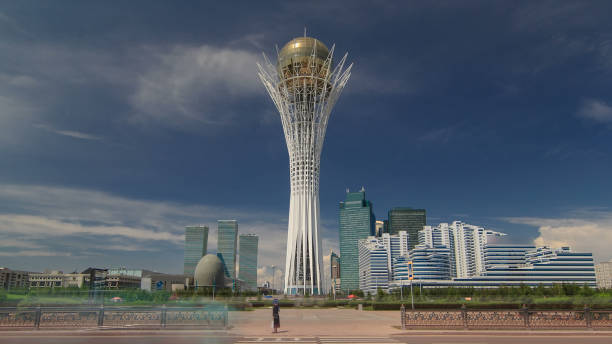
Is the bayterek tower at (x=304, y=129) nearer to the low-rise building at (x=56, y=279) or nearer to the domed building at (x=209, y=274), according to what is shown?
the domed building at (x=209, y=274)

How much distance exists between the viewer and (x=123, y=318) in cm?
2341

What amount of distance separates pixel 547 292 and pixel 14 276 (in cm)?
16602

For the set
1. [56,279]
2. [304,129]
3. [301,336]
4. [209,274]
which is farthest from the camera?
[56,279]

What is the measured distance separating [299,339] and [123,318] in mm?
10827

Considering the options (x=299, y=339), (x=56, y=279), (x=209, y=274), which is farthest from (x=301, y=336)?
(x=56, y=279)

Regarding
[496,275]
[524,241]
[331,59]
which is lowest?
[496,275]

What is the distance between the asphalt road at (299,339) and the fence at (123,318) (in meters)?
1.66

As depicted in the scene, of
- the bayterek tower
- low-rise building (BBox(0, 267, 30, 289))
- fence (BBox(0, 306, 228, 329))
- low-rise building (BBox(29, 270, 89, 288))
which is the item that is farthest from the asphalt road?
low-rise building (BBox(0, 267, 30, 289))

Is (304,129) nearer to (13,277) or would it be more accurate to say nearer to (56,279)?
(56,279)

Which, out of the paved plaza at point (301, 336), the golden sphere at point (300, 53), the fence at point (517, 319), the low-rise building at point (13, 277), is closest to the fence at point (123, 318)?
the paved plaza at point (301, 336)

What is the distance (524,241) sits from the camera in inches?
6806

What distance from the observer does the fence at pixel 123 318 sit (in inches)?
880

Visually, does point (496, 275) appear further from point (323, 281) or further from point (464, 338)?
point (464, 338)

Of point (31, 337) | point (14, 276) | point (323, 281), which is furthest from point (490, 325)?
point (14, 276)
